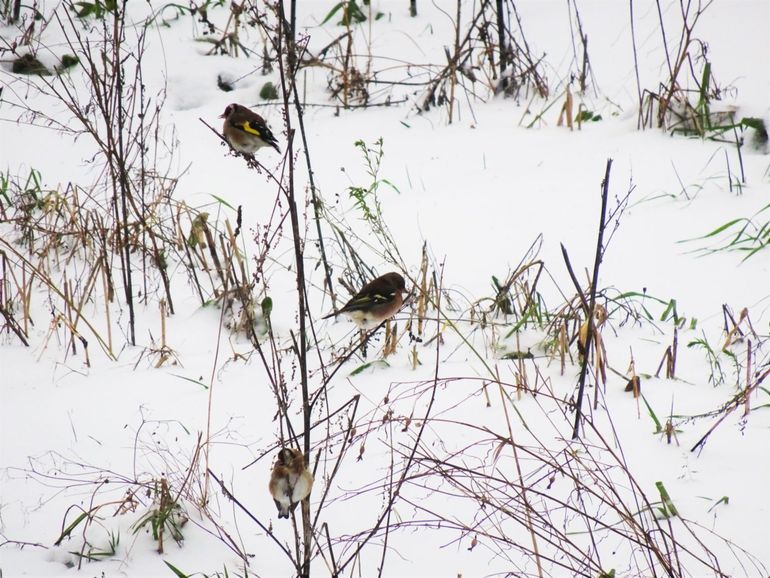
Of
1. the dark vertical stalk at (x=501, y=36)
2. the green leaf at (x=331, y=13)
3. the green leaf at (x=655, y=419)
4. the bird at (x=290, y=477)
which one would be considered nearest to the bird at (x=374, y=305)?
the green leaf at (x=655, y=419)

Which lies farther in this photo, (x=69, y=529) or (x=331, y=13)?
(x=331, y=13)

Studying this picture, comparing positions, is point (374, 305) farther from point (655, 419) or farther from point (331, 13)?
point (331, 13)

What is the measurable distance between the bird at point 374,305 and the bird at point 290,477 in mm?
1509

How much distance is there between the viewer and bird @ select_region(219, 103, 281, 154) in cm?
416

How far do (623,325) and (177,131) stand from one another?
3.70 m

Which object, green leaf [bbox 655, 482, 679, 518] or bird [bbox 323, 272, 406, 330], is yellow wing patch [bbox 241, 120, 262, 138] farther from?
green leaf [bbox 655, 482, 679, 518]

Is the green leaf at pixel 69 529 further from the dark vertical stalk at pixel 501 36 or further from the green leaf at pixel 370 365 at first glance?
the dark vertical stalk at pixel 501 36

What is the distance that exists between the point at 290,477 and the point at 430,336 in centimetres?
230

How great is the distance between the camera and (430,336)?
4.49 m

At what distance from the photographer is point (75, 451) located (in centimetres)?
353

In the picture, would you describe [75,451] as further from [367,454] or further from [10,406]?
[367,454]

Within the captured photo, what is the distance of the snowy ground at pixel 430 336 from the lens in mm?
3008

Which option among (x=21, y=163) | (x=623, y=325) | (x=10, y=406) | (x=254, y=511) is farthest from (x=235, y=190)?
(x=254, y=511)

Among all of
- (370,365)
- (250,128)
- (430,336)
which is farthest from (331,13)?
(370,365)
